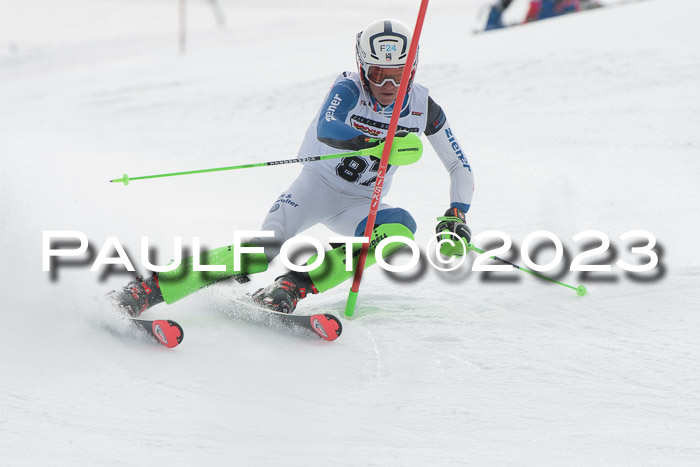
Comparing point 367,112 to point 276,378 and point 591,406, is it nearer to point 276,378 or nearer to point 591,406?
point 276,378

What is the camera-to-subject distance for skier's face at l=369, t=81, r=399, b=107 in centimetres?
365

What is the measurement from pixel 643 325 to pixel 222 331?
6.25ft

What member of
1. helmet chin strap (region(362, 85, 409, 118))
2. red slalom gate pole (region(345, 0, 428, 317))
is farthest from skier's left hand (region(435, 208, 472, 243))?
helmet chin strap (region(362, 85, 409, 118))

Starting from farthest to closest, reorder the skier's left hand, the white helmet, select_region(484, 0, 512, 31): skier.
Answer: select_region(484, 0, 512, 31): skier → the skier's left hand → the white helmet

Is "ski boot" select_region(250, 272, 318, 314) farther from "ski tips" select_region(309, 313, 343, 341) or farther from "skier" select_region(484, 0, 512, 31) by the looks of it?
"skier" select_region(484, 0, 512, 31)

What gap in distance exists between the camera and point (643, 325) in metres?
3.63

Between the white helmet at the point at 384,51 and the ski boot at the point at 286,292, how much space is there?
974mm

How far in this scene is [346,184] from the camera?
3.99 metres

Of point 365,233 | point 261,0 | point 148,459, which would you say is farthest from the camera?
point 261,0

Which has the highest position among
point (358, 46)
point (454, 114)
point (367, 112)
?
point (358, 46)

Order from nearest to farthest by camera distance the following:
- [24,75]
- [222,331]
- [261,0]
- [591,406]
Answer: [591,406], [222,331], [24,75], [261,0]

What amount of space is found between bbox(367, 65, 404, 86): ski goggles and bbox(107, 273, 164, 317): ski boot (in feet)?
4.35

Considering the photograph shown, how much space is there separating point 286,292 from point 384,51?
3.83 feet

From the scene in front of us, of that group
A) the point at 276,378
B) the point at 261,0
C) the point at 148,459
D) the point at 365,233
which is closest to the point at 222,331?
the point at 276,378
